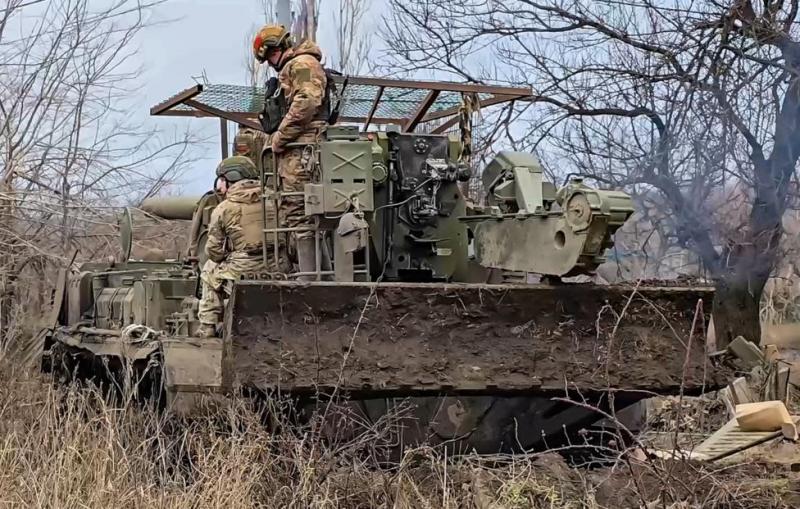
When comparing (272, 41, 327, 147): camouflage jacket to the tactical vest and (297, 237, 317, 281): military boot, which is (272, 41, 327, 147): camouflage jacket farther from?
(297, 237, 317, 281): military boot

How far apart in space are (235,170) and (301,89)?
Answer: 3.40 feet

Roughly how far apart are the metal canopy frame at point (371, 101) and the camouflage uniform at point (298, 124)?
29 cm

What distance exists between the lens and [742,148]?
29.7 ft

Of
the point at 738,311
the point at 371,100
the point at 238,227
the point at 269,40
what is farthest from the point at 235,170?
the point at 738,311

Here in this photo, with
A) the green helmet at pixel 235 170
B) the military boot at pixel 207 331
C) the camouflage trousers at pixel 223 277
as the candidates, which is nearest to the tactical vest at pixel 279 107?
the green helmet at pixel 235 170

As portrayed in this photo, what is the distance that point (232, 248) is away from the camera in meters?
6.37

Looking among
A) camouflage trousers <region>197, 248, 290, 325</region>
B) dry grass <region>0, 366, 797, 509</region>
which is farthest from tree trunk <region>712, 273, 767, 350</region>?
camouflage trousers <region>197, 248, 290, 325</region>

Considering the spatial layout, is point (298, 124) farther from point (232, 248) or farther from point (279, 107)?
point (232, 248)

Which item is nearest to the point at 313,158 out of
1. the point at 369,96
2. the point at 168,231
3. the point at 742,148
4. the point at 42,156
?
the point at 369,96

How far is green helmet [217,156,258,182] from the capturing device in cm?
699

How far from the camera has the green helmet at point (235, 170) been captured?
22.9 feet

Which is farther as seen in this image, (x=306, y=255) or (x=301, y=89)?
(x=301, y=89)

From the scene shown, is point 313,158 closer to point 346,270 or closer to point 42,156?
point 346,270

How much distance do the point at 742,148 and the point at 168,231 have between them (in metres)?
8.31
